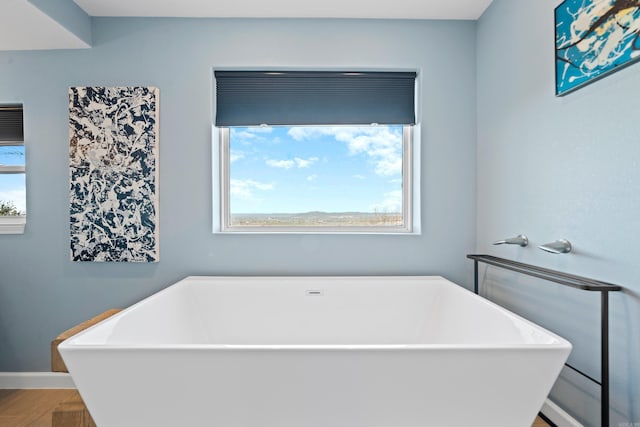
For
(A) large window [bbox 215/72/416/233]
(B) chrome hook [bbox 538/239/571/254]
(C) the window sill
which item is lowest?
(B) chrome hook [bbox 538/239/571/254]

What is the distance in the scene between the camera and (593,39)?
1.26 m

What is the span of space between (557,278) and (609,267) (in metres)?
0.17

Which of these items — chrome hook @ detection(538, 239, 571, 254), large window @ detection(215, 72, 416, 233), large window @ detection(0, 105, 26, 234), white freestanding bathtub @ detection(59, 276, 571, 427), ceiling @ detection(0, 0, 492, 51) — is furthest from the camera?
large window @ detection(215, 72, 416, 233)

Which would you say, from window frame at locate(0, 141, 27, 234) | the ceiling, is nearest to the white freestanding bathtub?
window frame at locate(0, 141, 27, 234)

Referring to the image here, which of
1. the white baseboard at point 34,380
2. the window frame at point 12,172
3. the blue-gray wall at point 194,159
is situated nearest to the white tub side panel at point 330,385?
the blue-gray wall at point 194,159

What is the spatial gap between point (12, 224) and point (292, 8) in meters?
2.31

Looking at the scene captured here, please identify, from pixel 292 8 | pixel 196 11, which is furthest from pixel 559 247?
pixel 196 11

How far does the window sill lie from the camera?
220 centimetres

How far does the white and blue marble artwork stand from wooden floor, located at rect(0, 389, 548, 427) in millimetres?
981

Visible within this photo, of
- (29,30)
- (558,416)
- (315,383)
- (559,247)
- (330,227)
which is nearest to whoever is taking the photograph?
(315,383)

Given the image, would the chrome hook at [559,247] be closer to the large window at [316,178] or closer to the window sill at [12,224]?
the large window at [316,178]

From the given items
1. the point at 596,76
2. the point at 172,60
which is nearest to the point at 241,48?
A: the point at 172,60

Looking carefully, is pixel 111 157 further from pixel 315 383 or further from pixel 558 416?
pixel 558 416

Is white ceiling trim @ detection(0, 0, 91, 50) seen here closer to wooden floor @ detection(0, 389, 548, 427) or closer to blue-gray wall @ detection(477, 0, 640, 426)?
wooden floor @ detection(0, 389, 548, 427)
